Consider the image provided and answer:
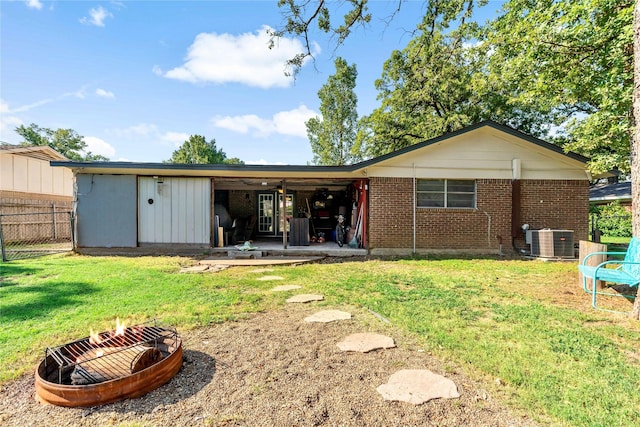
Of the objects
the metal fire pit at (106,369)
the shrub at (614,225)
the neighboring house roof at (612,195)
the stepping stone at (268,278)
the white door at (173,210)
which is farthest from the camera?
the shrub at (614,225)

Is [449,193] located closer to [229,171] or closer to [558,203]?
[558,203]

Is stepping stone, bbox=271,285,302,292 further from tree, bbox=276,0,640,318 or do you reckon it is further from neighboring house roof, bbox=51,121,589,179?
tree, bbox=276,0,640,318

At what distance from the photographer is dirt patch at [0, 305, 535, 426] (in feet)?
6.52

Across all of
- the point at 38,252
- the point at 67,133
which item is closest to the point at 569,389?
the point at 38,252

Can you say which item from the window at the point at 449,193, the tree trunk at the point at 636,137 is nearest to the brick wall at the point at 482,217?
the window at the point at 449,193

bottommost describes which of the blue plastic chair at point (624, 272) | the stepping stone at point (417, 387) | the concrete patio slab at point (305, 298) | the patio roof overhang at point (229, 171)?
the stepping stone at point (417, 387)

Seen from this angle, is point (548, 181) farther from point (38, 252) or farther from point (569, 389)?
point (38, 252)

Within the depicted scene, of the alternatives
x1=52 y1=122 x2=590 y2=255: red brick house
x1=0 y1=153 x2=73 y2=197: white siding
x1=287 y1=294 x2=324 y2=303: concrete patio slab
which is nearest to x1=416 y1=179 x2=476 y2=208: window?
x1=52 y1=122 x2=590 y2=255: red brick house

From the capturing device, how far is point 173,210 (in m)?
9.90

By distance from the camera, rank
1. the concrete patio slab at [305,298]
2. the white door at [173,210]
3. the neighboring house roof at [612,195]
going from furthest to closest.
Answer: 1. the neighboring house roof at [612,195]
2. the white door at [173,210]
3. the concrete patio slab at [305,298]

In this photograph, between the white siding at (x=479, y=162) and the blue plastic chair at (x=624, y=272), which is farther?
the white siding at (x=479, y=162)

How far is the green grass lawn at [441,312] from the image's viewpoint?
7.85ft

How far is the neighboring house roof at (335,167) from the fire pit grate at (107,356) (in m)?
6.49

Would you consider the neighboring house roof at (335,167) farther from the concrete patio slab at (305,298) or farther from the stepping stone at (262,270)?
the concrete patio slab at (305,298)
